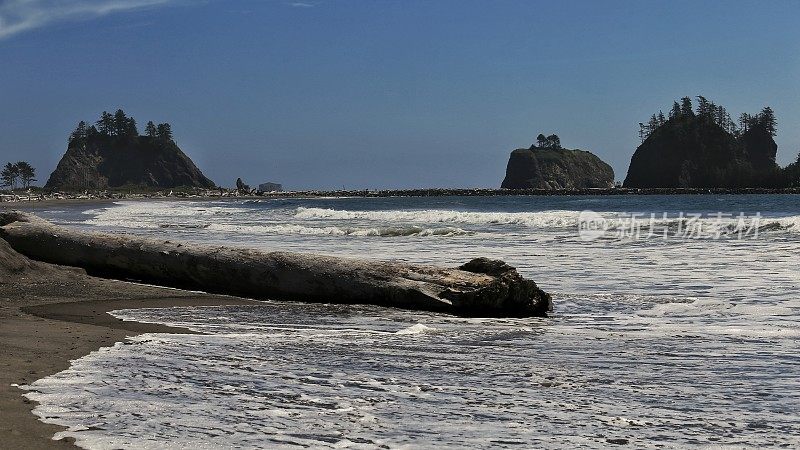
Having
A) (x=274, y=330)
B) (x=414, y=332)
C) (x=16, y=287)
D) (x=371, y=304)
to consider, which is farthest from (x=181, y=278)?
(x=414, y=332)

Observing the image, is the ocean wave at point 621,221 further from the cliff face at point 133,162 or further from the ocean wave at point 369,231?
the cliff face at point 133,162

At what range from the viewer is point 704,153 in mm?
152500

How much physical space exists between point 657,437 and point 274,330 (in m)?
4.08

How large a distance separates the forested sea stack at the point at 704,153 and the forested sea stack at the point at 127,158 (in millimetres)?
102146

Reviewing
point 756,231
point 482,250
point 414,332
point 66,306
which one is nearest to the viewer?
point 414,332

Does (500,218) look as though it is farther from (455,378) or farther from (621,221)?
(455,378)

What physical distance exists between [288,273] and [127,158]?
193m

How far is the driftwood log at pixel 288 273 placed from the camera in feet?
27.1

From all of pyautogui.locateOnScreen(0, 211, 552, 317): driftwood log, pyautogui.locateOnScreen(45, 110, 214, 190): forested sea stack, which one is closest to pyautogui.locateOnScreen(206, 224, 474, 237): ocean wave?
pyautogui.locateOnScreen(0, 211, 552, 317): driftwood log

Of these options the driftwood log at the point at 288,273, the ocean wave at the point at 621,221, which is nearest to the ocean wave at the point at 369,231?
the ocean wave at the point at 621,221

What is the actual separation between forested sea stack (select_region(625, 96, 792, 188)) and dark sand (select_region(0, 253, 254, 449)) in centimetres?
14644

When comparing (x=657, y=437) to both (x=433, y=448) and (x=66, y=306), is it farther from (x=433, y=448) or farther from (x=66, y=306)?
(x=66, y=306)

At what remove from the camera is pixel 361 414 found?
165 inches

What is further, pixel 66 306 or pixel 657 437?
pixel 66 306
